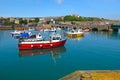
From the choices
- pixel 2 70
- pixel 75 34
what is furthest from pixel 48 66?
pixel 75 34

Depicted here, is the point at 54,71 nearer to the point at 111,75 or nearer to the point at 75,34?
the point at 111,75

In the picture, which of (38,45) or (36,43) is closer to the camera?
(36,43)

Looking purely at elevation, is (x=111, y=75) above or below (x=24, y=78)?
above

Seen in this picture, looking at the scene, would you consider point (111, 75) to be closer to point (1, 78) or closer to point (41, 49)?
point (1, 78)

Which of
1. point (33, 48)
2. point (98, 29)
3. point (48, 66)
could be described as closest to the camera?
point (48, 66)

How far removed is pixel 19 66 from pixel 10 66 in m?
1.24

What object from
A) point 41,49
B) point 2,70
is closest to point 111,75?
point 2,70

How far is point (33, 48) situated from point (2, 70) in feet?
60.7

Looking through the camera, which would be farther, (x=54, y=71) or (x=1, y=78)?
(x=54, y=71)

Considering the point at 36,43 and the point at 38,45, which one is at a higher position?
the point at 36,43

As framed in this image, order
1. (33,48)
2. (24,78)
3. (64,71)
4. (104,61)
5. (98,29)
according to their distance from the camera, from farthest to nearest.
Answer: (98,29) → (33,48) → (104,61) → (64,71) → (24,78)

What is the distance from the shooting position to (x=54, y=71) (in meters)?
26.3

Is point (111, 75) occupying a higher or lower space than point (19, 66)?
higher

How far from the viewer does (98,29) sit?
11706cm
